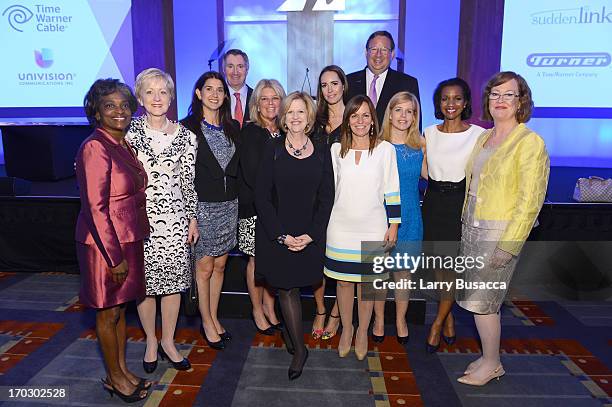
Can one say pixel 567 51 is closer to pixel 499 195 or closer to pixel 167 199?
pixel 499 195

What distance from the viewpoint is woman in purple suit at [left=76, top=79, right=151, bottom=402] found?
7.13ft

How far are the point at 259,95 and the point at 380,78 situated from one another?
3.87 ft

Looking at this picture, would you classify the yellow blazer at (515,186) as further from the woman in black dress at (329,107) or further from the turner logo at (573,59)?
the turner logo at (573,59)

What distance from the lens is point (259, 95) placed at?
299 cm

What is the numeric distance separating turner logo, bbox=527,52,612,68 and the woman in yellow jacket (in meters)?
4.30

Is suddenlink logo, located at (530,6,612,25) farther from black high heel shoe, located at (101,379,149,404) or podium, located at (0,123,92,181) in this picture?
black high heel shoe, located at (101,379,149,404)

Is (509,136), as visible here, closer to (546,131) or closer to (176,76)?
(546,131)

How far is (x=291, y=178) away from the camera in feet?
8.71

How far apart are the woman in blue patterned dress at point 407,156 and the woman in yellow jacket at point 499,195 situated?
0.39 m

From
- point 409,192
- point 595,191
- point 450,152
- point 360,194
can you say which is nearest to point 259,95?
point 360,194

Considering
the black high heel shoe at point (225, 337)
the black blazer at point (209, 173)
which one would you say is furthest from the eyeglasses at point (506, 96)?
the black high heel shoe at point (225, 337)

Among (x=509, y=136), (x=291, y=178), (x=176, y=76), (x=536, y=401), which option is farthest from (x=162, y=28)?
(x=536, y=401)

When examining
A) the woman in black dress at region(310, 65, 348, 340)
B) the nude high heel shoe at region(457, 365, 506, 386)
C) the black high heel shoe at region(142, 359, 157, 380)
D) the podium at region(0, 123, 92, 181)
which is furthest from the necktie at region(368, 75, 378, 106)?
the podium at region(0, 123, 92, 181)

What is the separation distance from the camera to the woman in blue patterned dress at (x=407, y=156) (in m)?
2.94
